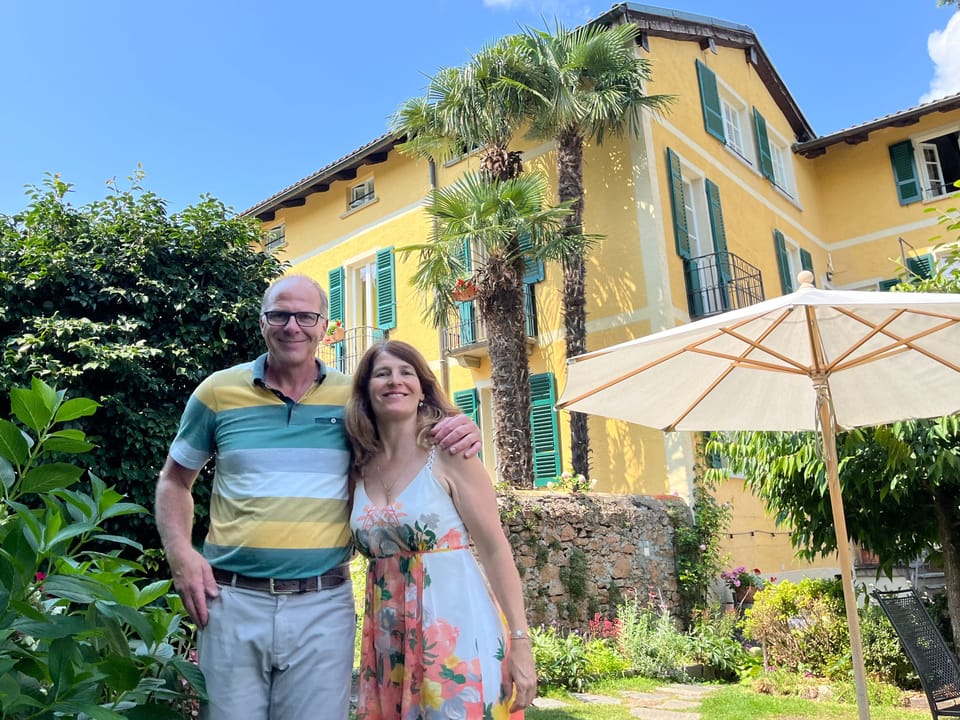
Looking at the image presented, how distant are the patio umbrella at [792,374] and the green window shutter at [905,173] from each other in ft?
43.5

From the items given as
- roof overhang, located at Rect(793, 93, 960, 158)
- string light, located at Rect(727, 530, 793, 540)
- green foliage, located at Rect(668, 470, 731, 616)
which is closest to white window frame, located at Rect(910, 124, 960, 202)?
roof overhang, located at Rect(793, 93, 960, 158)

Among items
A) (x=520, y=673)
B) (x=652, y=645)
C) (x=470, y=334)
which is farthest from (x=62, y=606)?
(x=470, y=334)

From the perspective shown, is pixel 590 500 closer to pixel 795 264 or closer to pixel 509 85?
pixel 509 85

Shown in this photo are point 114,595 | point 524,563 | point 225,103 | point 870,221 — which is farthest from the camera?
point 870,221

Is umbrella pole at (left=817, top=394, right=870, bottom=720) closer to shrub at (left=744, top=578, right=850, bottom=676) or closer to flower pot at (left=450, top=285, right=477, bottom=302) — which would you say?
shrub at (left=744, top=578, right=850, bottom=676)

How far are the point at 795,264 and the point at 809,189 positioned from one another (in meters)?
2.82

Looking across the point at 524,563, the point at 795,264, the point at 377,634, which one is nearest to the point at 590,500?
the point at 524,563

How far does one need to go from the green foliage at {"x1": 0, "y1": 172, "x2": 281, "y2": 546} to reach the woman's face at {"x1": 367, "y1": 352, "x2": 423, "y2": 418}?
3.25 meters

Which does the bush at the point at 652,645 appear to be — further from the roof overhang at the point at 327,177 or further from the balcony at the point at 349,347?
the roof overhang at the point at 327,177

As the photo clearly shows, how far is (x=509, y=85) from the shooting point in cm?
1070

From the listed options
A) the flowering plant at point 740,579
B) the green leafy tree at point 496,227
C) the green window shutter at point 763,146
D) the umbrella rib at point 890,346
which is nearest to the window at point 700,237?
the green leafy tree at point 496,227

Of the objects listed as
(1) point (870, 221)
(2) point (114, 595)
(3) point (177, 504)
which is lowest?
(2) point (114, 595)

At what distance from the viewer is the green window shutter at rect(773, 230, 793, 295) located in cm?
1488

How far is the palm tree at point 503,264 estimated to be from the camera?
10.1 meters
